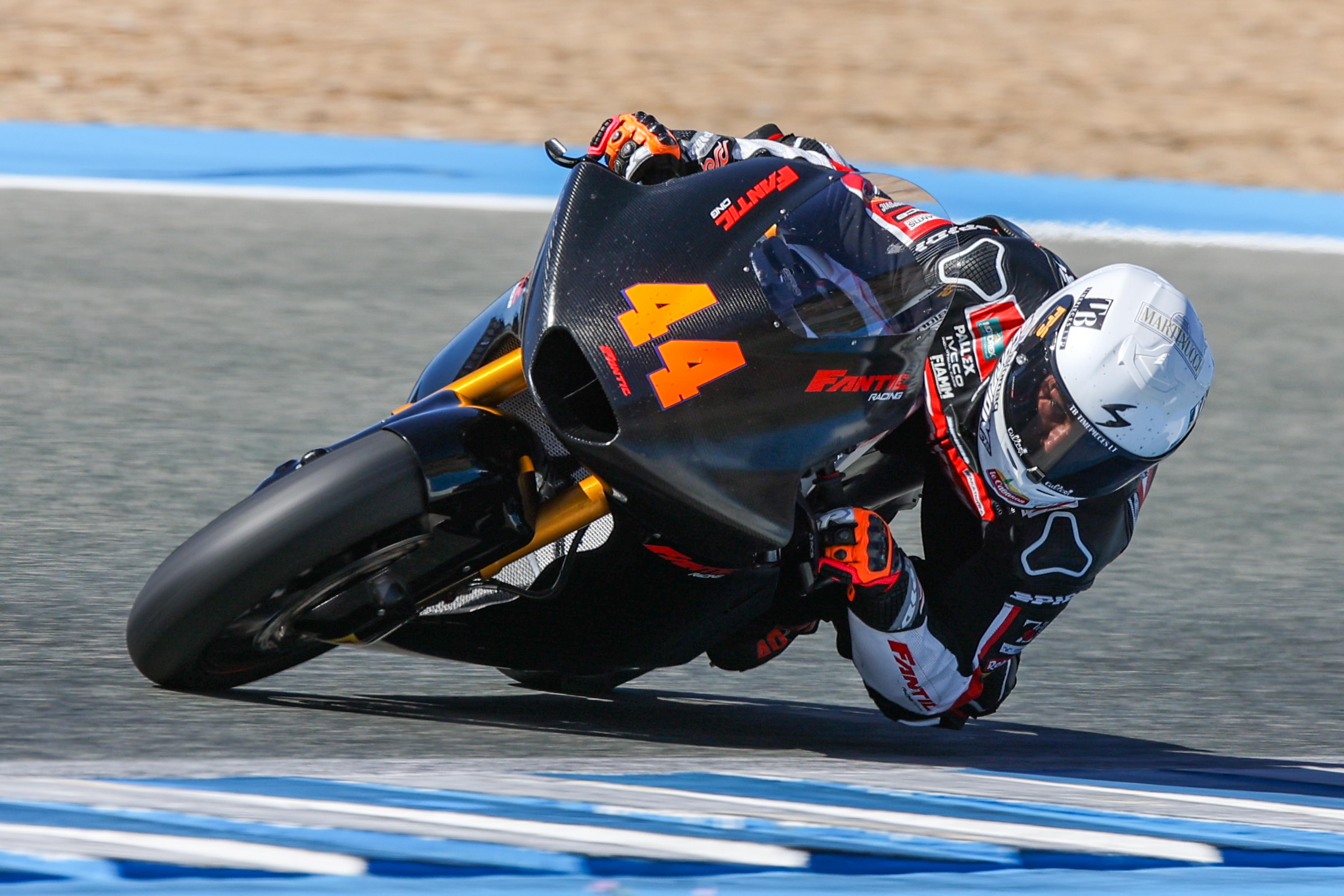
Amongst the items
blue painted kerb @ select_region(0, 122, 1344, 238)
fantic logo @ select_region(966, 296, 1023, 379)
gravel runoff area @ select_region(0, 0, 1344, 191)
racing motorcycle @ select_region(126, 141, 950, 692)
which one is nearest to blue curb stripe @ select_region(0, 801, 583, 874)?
racing motorcycle @ select_region(126, 141, 950, 692)

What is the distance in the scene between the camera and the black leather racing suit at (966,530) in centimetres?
340

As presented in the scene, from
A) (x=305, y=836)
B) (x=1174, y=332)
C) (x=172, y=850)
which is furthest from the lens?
(x=1174, y=332)

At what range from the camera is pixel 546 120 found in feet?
34.6

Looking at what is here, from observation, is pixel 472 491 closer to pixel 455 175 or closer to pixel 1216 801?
pixel 1216 801

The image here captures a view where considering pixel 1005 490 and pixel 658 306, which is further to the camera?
pixel 1005 490

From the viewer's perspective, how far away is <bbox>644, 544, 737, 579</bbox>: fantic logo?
10.5 feet

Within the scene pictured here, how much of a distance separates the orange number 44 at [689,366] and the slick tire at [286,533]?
1.35 feet

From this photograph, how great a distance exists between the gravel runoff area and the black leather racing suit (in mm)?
6886

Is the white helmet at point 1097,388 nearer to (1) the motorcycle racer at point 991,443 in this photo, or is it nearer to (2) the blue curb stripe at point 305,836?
(1) the motorcycle racer at point 991,443

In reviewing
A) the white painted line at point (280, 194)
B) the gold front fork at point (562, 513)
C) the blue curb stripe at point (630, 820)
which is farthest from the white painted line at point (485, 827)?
the white painted line at point (280, 194)

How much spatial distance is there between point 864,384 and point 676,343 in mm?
358

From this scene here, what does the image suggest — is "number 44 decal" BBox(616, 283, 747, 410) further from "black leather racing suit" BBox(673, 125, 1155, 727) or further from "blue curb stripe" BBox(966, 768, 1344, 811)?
"blue curb stripe" BBox(966, 768, 1344, 811)

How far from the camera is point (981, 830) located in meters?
3.00

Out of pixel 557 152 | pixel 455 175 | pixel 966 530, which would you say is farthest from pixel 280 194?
pixel 966 530
